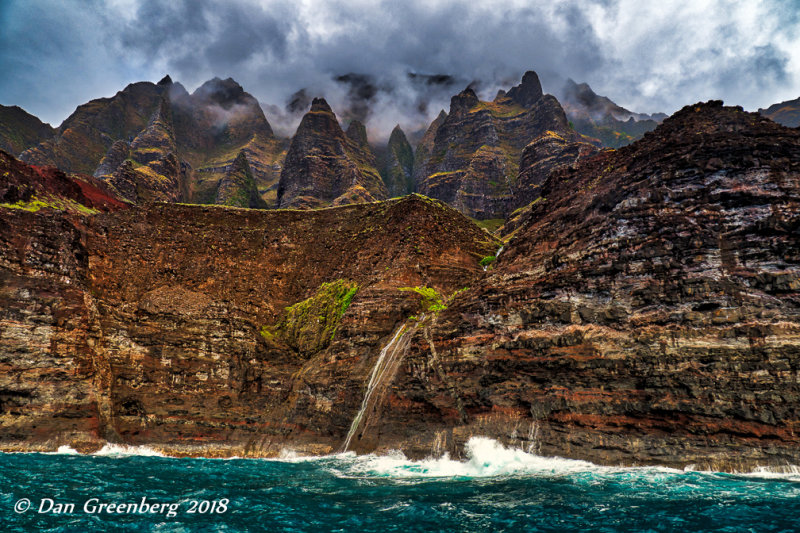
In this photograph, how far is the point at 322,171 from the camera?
120375 mm

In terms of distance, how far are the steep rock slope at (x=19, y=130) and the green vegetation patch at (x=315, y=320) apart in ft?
444

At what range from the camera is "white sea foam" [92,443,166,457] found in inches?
958

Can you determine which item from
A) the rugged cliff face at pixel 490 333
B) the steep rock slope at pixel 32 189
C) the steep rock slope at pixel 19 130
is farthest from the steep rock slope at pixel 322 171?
the steep rock slope at pixel 19 130

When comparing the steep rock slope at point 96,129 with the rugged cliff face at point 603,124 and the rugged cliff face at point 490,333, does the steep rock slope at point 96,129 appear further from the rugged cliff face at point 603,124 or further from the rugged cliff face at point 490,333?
the rugged cliff face at point 603,124

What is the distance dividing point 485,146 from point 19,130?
15286 centimetres

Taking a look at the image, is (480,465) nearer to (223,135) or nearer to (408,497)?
(408,497)

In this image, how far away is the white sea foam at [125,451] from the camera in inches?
958

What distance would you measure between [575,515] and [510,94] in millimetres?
179435

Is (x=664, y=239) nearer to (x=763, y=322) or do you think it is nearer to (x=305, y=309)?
(x=763, y=322)

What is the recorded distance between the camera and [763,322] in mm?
17656

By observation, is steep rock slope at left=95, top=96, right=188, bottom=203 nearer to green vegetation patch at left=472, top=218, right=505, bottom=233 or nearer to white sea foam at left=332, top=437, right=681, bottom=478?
green vegetation patch at left=472, top=218, right=505, bottom=233

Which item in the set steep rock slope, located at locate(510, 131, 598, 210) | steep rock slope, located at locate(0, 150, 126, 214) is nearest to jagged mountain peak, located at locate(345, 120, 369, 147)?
steep rock slope, located at locate(510, 131, 598, 210)

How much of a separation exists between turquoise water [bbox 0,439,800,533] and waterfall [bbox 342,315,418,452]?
470cm

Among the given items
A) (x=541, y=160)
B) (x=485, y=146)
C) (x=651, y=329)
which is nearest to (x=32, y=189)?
(x=651, y=329)
